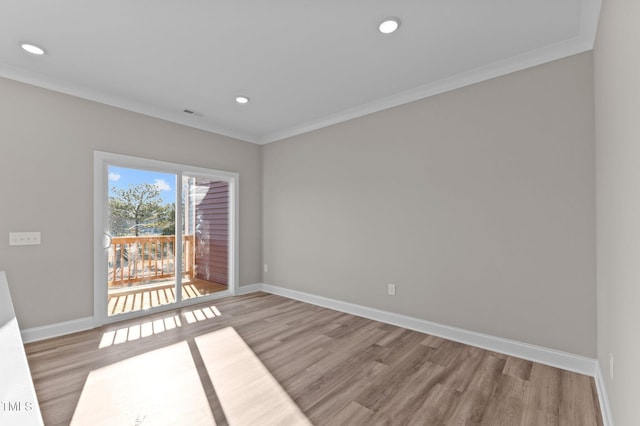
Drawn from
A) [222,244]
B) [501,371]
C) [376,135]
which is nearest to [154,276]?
[222,244]

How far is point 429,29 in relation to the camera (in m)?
2.20

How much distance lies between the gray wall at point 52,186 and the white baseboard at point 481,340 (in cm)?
299

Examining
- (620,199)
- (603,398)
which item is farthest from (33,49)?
(603,398)

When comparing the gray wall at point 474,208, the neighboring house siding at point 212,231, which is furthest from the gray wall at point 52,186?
the gray wall at point 474,208

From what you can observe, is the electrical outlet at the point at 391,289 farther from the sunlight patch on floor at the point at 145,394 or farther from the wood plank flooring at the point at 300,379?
the sunlight patch on floor at the point at 145,394

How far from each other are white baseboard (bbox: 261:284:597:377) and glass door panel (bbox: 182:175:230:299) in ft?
5.89

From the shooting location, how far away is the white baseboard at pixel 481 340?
7.51 ft

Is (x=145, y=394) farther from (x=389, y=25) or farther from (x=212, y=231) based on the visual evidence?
(x=389, y=25)

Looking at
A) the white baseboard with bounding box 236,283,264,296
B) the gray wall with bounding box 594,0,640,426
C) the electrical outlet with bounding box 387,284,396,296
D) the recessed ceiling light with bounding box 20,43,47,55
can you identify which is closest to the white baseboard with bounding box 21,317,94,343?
the white baseboard with bounding box 236,283,264,296

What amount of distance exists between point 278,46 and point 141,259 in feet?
10.4

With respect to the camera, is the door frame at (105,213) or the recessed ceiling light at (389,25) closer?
the recessed ceiling light at (389,25)

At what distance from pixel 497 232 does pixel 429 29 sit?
6.10ft

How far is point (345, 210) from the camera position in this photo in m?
3.86

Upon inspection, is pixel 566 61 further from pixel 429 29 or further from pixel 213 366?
pixel 213 366
